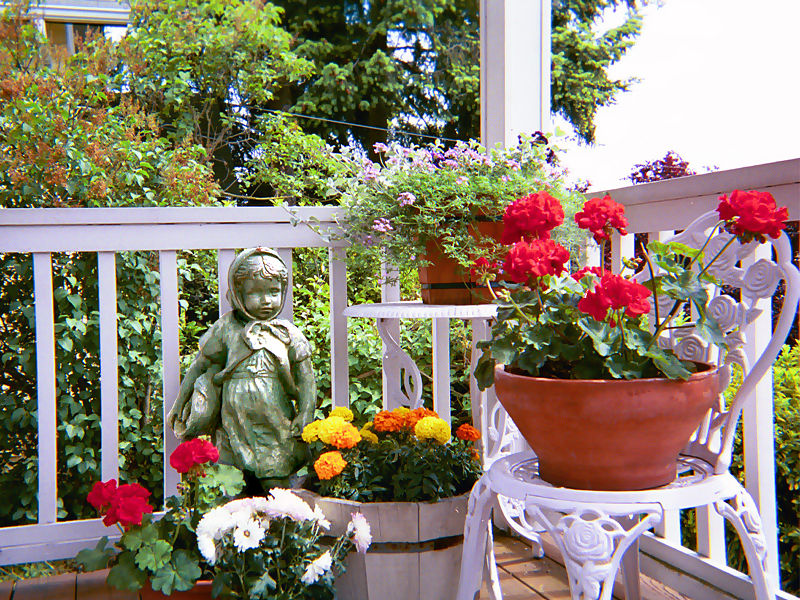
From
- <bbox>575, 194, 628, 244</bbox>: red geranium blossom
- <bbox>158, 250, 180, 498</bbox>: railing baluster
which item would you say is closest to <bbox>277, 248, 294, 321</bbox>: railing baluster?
<bbox>158, 250, 180, 498</bbox>: railing baluster

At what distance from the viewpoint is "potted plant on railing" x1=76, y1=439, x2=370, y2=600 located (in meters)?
1.44

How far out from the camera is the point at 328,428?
1.62m

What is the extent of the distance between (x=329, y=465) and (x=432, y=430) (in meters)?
0.25

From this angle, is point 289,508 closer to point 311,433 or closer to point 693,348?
point 311,433

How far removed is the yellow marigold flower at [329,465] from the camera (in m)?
1.55

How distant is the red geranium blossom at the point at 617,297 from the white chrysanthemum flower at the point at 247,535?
0.82m

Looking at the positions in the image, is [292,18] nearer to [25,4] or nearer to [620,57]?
[25,4]

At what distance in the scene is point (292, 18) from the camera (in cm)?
704

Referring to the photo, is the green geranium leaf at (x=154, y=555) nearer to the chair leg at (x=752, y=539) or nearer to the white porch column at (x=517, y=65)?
the chair leg at (x=752, y=539)

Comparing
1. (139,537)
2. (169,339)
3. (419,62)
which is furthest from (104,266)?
(419,62)

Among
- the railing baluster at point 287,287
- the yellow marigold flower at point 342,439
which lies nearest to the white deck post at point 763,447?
the yellow marigold flower at point 342,439

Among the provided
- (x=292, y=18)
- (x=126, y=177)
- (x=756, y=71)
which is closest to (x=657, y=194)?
(x=126, y=177)

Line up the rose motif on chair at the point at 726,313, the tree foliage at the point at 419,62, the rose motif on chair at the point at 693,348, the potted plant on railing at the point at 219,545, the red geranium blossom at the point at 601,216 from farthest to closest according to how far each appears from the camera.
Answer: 1. the tree foliage at the point at 419,62
2. the potted plant on railing at the point at 219,545
3. the rose motif on chair at the point at 693,348
4. the rose motif on chair at the point at 726,313
5. the red geranium blossom at the point at 601,216

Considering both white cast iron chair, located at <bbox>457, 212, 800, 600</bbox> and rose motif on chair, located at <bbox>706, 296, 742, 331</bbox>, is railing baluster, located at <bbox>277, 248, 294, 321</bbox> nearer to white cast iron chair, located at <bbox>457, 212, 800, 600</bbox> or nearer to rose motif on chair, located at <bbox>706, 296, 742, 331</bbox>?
white cast iron chair, located at <bbox>457, 212, 800, 600</bbox>
